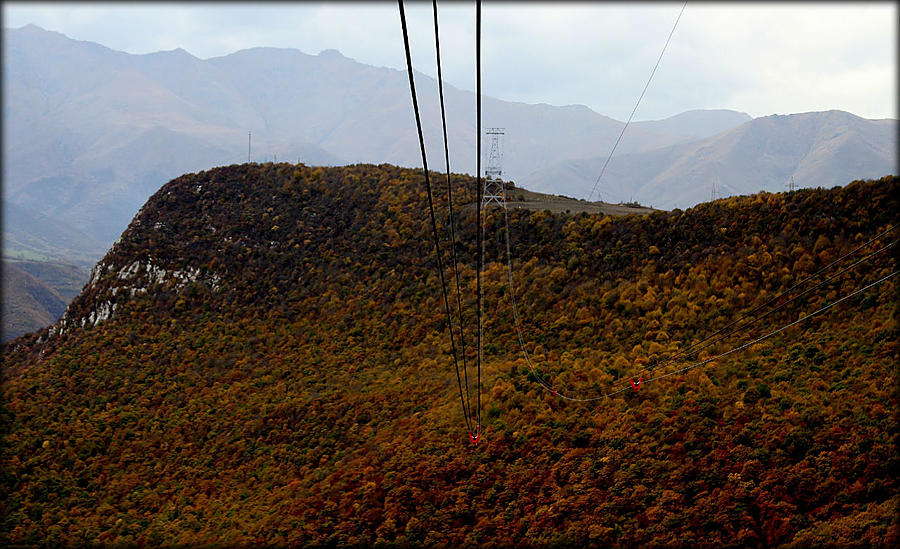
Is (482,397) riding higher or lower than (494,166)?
lower

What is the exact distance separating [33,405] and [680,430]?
30.5 metres

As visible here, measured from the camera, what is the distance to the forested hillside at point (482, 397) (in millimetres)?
12492

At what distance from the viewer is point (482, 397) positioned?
19.0m

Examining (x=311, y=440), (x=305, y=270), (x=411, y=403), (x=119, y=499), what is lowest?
(x=119, y=499)

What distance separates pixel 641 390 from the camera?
55.8 feet

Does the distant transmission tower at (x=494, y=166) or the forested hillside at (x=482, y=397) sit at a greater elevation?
the distant transmission tower at (x=494, y=166)

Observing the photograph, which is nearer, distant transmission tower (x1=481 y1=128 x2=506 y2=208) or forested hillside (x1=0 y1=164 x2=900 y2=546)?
forested hillside (x1=0 y1=164 x2=900 y2=546)

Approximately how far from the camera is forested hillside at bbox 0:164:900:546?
12.5 meters

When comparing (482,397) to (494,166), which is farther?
(494,166)

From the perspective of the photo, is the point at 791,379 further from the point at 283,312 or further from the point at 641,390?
the point at 283,312

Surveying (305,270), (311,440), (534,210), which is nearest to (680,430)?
(311,440)

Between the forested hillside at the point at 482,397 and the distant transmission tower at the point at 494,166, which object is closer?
the forested hillside at the point at 482,397

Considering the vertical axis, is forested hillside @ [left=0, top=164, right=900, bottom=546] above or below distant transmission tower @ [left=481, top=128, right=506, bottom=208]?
below

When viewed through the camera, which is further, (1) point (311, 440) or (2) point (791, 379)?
(1) point (311, 440)
